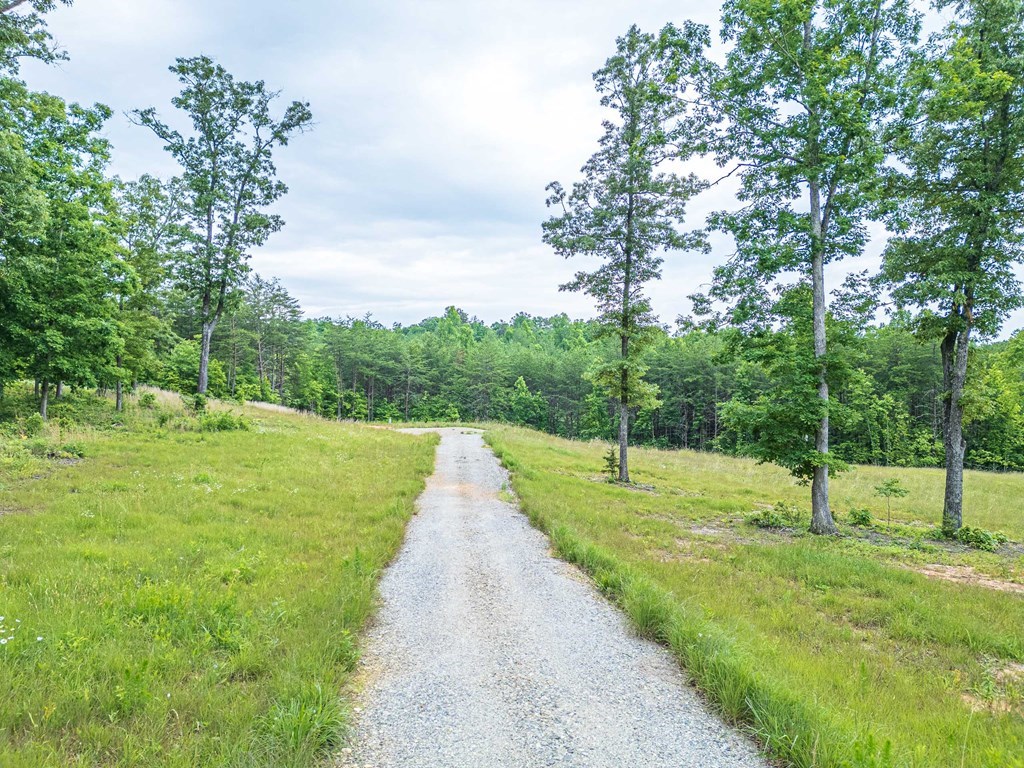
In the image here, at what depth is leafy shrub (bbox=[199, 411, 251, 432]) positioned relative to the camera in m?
19.7

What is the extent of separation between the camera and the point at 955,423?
13.3m

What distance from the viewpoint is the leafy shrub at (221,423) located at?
19656mm

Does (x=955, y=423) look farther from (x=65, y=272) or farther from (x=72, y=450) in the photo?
(x=65, y=272)

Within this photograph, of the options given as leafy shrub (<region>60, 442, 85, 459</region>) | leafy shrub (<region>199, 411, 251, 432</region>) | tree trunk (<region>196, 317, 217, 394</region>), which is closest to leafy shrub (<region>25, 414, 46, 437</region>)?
leafy shrub (<region>60, 442, 85, 459</region>)

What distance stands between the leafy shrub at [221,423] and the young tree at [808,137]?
2029 cm

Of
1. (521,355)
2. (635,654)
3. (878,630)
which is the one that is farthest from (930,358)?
(635,654)

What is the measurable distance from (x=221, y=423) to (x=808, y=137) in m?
23.3

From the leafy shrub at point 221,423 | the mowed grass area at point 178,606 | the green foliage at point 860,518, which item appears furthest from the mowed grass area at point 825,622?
the leafy shrub at point 221,423

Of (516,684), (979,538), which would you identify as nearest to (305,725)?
(516,684)

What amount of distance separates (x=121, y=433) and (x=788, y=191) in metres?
23.4

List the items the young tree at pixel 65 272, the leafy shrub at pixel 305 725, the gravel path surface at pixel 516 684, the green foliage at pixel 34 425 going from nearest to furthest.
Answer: the leafy shrub at pixel 305 725, the gravel path surface at pixel 516 684, the green foliage at pixel 34 425, the young tree at pixel 65 272

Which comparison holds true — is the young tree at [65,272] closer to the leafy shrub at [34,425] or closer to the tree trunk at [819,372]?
the leafy shrub at [34,425]

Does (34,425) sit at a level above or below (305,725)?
above

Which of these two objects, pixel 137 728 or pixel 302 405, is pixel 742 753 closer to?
pixel 137 728
